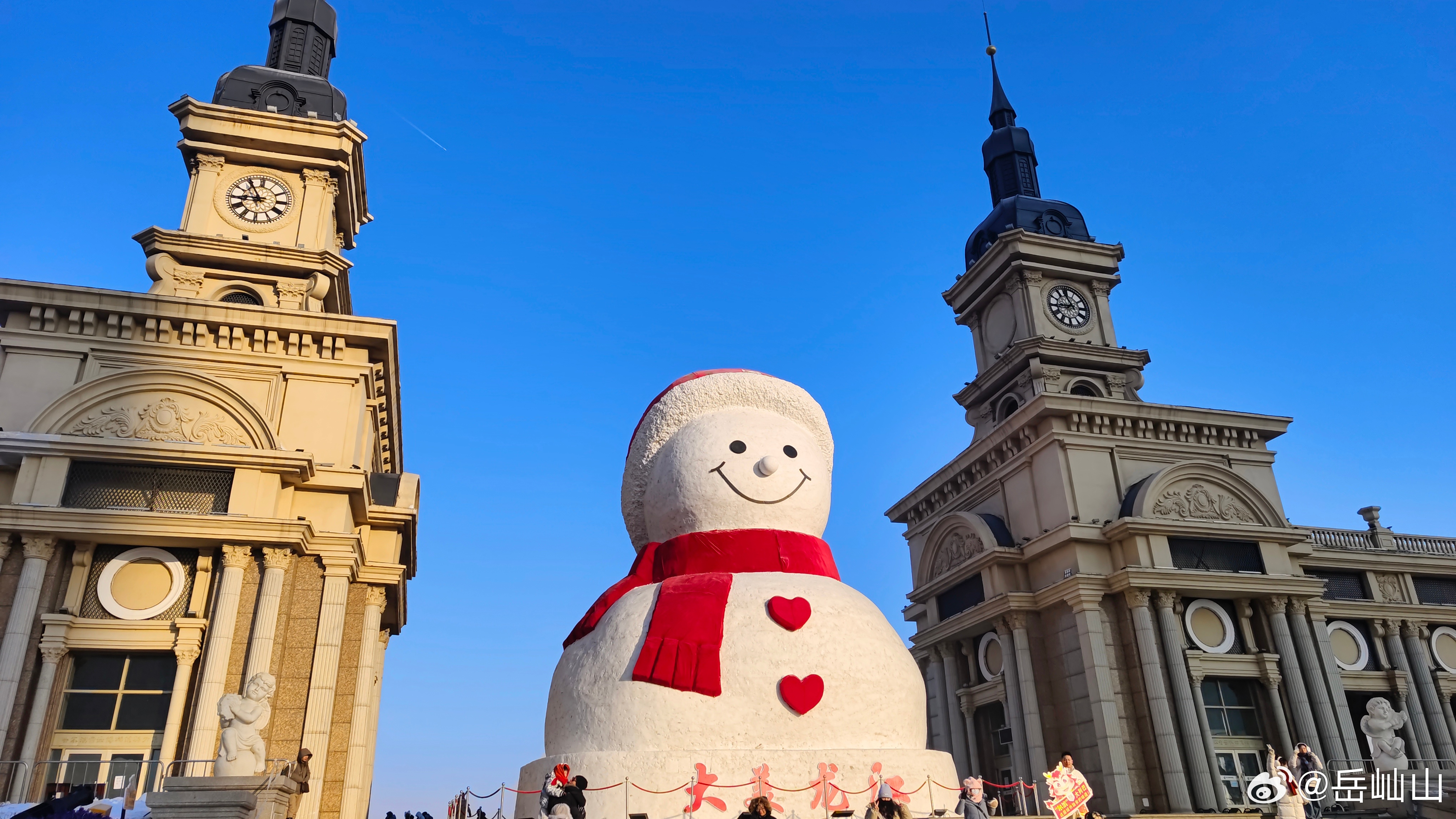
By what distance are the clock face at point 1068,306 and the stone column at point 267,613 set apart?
23491 millimetres

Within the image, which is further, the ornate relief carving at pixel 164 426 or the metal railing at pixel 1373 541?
the metal railing at pixel 1373 541

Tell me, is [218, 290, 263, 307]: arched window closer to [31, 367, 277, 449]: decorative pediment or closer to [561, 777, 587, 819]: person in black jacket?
[31, 367, 277, 449]: decorative pediment

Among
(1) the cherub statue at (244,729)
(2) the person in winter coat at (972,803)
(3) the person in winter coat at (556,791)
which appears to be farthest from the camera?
(1) the cherub statue at (244,729)

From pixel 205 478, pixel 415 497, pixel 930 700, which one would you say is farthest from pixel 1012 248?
pixel 205 478

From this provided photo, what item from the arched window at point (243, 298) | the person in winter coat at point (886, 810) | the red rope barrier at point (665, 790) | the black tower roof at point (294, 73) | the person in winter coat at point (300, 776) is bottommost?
the person in winter coat at point (886, 810)

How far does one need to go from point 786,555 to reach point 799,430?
1.78 m

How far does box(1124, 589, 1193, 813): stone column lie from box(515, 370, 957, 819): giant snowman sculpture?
12.9 m

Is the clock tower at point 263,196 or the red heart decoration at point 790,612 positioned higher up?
the clock tower at point 263,196

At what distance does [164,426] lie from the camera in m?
17.4

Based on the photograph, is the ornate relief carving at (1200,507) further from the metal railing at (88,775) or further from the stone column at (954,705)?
the metal railing at (88,775)

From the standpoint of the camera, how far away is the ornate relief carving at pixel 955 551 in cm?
2580

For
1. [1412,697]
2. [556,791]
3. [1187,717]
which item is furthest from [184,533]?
[1412,697]

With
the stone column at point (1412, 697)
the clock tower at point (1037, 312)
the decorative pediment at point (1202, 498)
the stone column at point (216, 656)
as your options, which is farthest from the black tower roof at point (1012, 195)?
the stone column at point (216, 656)

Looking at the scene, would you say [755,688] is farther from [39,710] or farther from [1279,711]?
[1279,711]
